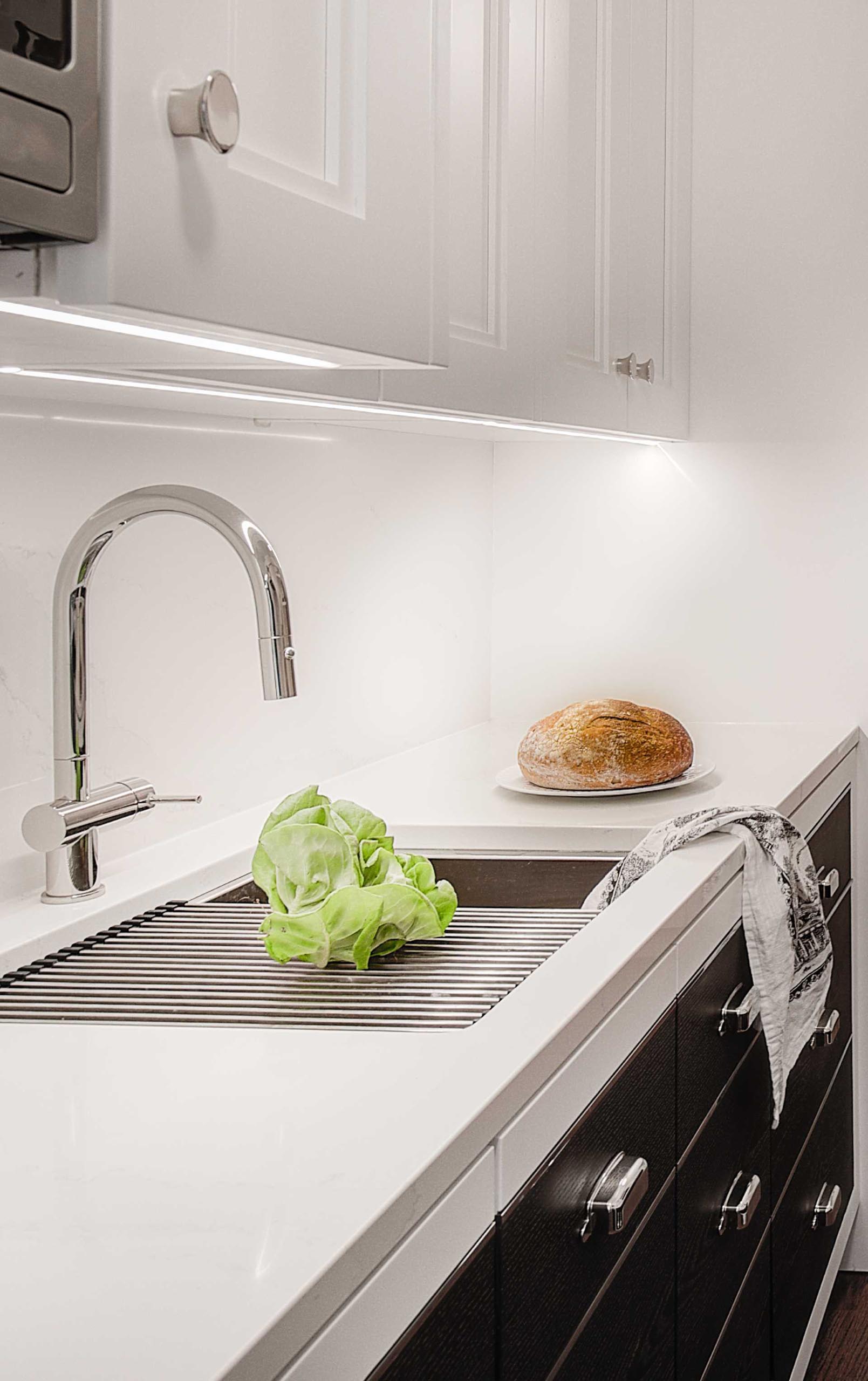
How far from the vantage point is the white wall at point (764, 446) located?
254 centimetres

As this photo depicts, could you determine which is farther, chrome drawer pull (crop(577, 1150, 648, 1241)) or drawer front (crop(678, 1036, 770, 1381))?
drawer front (crop(678, 1036, 770, 1381))

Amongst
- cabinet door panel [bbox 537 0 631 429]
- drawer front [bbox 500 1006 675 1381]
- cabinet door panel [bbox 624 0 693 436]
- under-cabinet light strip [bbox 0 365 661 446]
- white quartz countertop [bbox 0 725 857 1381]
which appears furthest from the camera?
cabinet door panel [bbox 624 0 693 436]

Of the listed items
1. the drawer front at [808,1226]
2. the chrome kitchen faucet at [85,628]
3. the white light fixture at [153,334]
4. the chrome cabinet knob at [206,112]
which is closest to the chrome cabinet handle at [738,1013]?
the drawer front at [808,1226]

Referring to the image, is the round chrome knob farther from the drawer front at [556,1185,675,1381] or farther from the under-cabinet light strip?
the drawer front at [556,1185,675,1381]

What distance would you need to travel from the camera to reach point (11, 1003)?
1172 mm

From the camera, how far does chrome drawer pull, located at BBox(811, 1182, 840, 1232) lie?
7.27 ft

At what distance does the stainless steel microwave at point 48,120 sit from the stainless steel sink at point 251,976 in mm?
631

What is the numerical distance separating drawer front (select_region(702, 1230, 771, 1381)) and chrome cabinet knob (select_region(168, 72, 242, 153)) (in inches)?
50.4

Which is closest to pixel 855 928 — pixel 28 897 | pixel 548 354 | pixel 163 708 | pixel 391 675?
pixel 391 675

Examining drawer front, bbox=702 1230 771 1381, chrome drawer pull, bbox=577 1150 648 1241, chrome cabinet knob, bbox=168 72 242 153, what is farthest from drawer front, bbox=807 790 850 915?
chrome cabinet knob, bbox=168 72 242 153

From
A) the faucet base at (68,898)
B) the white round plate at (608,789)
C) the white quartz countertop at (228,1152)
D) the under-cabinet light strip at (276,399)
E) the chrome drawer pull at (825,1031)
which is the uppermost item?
the under-cabinet light strip at (276,399)

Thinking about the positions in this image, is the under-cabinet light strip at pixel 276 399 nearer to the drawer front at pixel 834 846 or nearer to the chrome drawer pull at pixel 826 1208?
the drawer front at pixel 834 846

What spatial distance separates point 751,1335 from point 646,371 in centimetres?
142

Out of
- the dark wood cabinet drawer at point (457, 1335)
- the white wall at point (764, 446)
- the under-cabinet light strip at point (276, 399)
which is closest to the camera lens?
the dark wood cabinet drawer at point (457, 1335)
